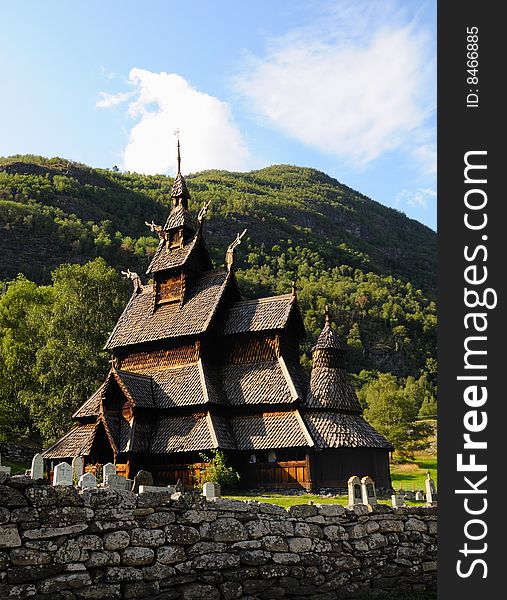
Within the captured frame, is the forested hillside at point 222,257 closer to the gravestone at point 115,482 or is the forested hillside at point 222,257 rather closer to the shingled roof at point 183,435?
the shingled roof at point 183,435

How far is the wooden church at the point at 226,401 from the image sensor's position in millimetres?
30859

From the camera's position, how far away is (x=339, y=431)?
30.8 meters

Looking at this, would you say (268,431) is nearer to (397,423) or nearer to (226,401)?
(226,401)

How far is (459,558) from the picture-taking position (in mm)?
9305

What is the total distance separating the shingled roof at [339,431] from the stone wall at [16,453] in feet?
61.5

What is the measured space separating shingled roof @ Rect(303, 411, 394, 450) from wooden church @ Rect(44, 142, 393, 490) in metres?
0.05

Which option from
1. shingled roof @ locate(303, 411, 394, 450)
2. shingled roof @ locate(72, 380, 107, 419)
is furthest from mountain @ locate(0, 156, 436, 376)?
shingled roof @ locate(303, 411, 394, 450)

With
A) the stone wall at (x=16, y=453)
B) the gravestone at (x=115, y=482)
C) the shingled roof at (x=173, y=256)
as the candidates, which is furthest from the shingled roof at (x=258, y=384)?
the gravestone at (x=115, y=482)

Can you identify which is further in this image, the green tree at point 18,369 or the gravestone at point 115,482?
the green tree at point 18,369

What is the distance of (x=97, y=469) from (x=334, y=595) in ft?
66.6

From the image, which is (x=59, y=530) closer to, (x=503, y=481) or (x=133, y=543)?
(x=133, y=543)

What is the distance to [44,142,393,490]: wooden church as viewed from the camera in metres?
30.9

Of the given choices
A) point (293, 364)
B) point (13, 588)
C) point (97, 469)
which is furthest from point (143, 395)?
point (13, 588)

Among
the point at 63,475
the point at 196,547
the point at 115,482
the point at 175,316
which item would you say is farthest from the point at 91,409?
the point at 196,547
